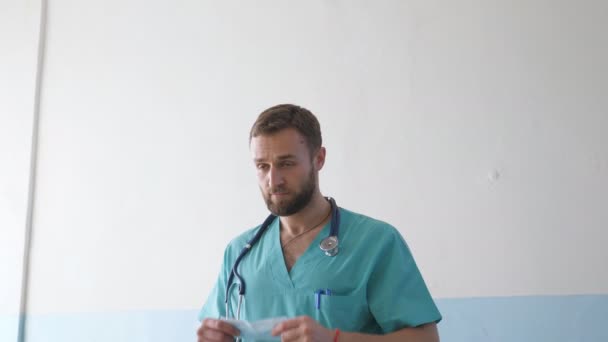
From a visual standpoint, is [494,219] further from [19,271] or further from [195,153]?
[19,271]

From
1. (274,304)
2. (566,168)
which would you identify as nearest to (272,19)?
(566,168)

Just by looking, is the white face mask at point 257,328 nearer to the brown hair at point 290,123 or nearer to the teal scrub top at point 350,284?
the teal scrub top at point 350,284

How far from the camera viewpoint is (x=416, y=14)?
2186 millimetres

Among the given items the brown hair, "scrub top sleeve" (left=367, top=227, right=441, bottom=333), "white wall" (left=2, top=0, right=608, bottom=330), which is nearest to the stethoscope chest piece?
"scrub top sleeve" (left=367, top=227, right=441, bottom=333)

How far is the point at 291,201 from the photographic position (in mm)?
1421

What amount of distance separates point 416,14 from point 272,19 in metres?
0.57

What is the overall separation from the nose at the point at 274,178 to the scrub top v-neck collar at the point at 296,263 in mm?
163

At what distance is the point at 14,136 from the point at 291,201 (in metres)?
1.71

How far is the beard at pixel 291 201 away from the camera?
1420mm

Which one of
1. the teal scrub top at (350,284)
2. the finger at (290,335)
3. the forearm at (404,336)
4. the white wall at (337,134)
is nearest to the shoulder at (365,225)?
the teal scrub top at (350,284)

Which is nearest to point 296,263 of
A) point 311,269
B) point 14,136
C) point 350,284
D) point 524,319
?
point 311,269

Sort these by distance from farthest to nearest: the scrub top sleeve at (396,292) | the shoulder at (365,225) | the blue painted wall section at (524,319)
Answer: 1. the blue painted wall section at (524,319)
2. the shoulder at (365,225)
3. the scrub top sleeve at (396,292)

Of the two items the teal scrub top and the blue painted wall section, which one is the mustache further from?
the blue painted wall section

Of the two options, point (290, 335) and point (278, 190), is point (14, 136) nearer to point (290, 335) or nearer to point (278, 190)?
point (278, 190)
